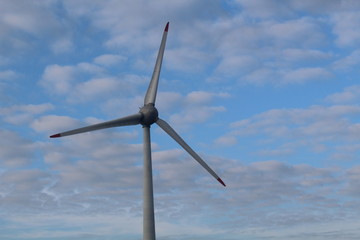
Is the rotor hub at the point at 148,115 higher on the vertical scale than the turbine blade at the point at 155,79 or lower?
lower

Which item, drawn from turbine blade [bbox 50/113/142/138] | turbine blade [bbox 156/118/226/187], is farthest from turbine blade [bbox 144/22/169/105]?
turbine blade [bbox 50/113/142/138]

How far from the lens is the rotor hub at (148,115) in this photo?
88.1 metres

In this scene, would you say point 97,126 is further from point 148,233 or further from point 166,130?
point 148,233

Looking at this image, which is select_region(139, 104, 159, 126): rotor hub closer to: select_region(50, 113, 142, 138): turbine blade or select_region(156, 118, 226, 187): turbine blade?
select_region(50, 113, 142, 138): turbine blade

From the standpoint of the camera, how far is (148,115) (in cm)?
8806

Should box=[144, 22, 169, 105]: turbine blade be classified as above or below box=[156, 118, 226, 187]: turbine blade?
above

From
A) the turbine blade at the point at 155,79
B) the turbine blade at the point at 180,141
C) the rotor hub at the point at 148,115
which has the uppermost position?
the turbine blade at the point at 155,79

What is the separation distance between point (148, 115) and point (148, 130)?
9.41ft

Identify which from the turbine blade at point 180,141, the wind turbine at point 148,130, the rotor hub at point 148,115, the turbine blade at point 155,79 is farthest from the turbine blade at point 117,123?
the turbine blade at point 155,79

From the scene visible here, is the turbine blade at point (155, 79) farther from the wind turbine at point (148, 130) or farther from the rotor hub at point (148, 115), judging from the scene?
the rotor hub at point (148, 115)

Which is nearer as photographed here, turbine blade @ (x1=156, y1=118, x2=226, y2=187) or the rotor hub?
the rotor hub

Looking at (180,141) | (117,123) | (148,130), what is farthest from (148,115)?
(180,141)

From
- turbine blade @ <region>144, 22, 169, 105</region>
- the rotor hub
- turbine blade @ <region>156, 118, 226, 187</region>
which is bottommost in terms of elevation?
turbine blade @ <region>156, 118, 226, 187</region>

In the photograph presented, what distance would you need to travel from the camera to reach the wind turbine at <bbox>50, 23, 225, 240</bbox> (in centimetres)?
8238
